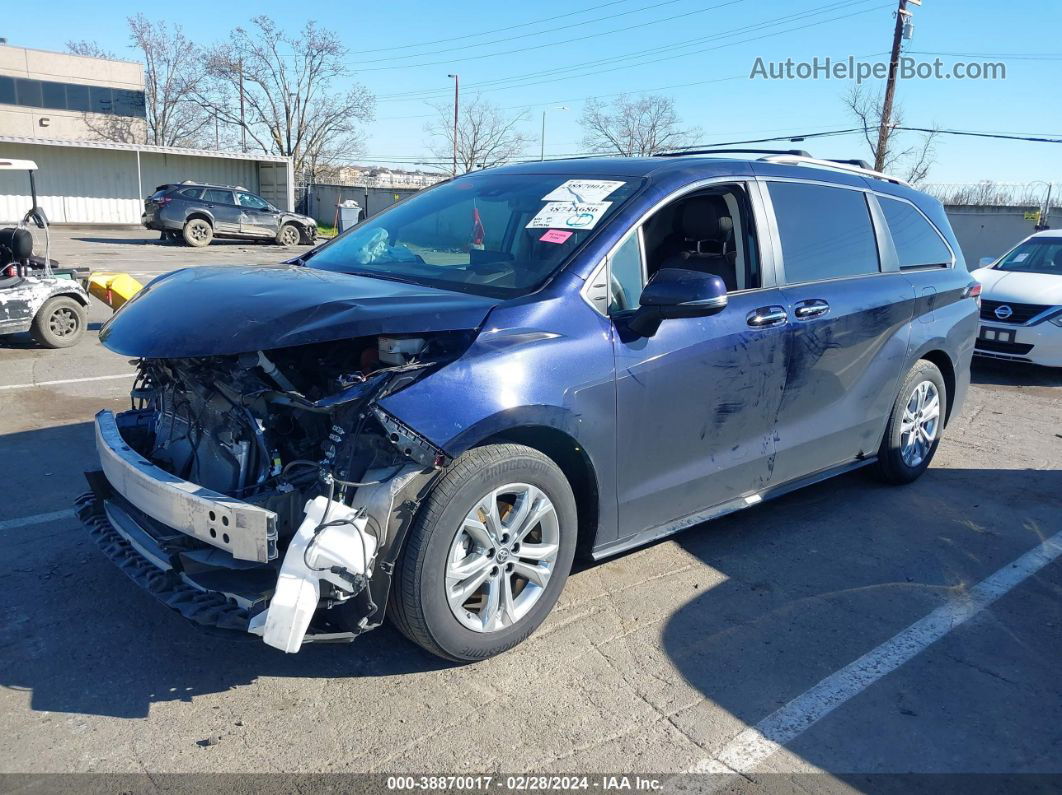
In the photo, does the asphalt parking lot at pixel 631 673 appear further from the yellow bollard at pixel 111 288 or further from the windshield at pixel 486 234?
the yellow bollard at pixel 111 288

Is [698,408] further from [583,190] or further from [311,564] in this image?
[311,564]

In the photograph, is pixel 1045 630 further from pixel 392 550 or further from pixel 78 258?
pixel 78 258

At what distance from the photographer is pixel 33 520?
4410mm

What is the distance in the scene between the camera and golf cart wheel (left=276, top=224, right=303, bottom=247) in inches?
1072

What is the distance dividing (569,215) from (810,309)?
4.67 feet

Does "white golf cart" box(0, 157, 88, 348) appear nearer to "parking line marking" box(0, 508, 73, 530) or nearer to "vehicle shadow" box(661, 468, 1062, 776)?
"parking line marking" box(0, 508, 73, 530)

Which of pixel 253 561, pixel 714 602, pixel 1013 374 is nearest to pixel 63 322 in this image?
pixel 253 561

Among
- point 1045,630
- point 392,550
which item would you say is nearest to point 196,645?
point 392,550

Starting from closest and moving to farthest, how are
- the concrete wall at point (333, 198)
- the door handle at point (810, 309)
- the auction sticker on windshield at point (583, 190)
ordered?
the auction sticker on windshield at point (583, 190), the door handle at point (810, 309), the concrete wall at point (333, 198)

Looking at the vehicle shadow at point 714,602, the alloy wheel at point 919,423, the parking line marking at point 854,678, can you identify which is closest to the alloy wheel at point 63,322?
the vehicle shadow at point 714,602

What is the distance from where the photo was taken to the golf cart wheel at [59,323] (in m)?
8.98

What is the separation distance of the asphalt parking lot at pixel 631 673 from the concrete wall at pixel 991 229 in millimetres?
23318

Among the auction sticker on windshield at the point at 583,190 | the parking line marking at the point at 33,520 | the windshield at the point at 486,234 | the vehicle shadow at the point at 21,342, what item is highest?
the auction sticker on windshield at the point at 583,190

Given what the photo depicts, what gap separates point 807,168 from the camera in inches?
185
